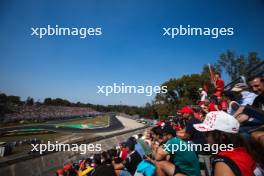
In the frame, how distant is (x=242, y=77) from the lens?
5.11 m

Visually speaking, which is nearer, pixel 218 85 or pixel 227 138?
pixel 227 138

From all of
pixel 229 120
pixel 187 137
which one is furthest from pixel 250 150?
pixel 187 137

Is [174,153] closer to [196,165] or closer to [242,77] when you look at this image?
[196,165]

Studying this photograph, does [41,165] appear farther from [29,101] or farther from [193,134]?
[29,101]

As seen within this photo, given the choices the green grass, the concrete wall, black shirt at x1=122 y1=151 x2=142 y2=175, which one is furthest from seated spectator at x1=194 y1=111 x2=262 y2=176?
the green grass

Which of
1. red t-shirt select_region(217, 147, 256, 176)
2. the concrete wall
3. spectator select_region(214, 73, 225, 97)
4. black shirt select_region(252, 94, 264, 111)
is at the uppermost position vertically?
spectator select_region(214, 73, 225, 97)

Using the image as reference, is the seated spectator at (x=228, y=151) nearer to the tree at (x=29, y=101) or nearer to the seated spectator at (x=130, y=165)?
the seated spectator at (x=130, y=165)

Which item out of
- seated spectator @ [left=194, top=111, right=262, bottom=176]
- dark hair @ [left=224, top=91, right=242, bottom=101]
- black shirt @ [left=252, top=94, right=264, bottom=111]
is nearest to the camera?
seated spectator @ [left=194, top=111, right=262, bottom=176]

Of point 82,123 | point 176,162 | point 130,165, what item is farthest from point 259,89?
point 82,123

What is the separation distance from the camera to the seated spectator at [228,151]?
6.20ft

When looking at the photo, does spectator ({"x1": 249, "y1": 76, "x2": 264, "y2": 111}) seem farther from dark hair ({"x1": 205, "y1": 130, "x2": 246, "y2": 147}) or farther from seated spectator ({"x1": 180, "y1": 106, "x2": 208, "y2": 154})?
dark hair ({"x1": 205, "y1": 130, "x2": 246, "y2": 147})

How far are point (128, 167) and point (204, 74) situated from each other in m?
68.7

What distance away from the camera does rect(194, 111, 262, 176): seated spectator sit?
1890 millimetres

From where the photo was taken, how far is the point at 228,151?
2098 mm
